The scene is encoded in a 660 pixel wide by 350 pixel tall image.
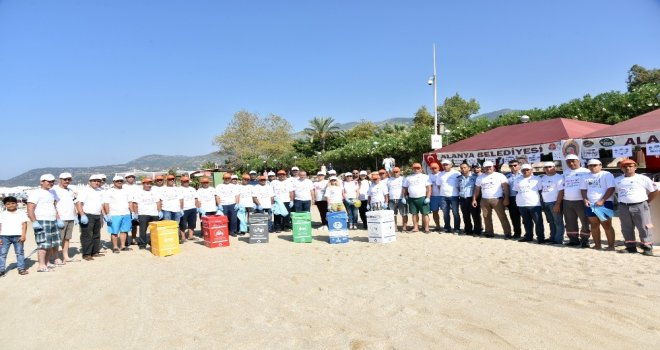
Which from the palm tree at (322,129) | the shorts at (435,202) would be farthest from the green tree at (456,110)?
the shorts at (435,202)

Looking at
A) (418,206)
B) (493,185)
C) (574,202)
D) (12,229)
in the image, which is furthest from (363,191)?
(12,229)

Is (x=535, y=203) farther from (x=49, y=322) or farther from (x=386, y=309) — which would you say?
(x=49, y=322)

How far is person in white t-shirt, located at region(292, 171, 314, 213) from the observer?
9.90m

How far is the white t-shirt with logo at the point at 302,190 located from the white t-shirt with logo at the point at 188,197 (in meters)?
2.30

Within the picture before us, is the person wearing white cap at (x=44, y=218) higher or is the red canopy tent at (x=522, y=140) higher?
the red canopy tent at (x=522, y=140)

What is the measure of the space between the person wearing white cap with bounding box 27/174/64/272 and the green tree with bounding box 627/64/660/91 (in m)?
42.5

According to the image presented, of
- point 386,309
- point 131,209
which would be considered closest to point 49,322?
point 386,309

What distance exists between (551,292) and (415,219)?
5.02 metres

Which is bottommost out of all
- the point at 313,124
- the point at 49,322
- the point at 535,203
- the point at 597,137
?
the point at 49,322

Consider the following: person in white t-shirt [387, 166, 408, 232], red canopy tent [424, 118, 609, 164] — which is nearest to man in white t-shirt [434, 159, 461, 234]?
person in white t-shirt [387, 166, 408, 232]

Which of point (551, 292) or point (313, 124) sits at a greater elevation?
point (313, 124)

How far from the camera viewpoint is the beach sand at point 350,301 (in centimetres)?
348

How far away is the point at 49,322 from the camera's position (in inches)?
173

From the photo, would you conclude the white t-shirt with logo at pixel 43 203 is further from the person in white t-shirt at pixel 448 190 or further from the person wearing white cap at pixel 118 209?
the person in white t-shirt at pixel 448 190
